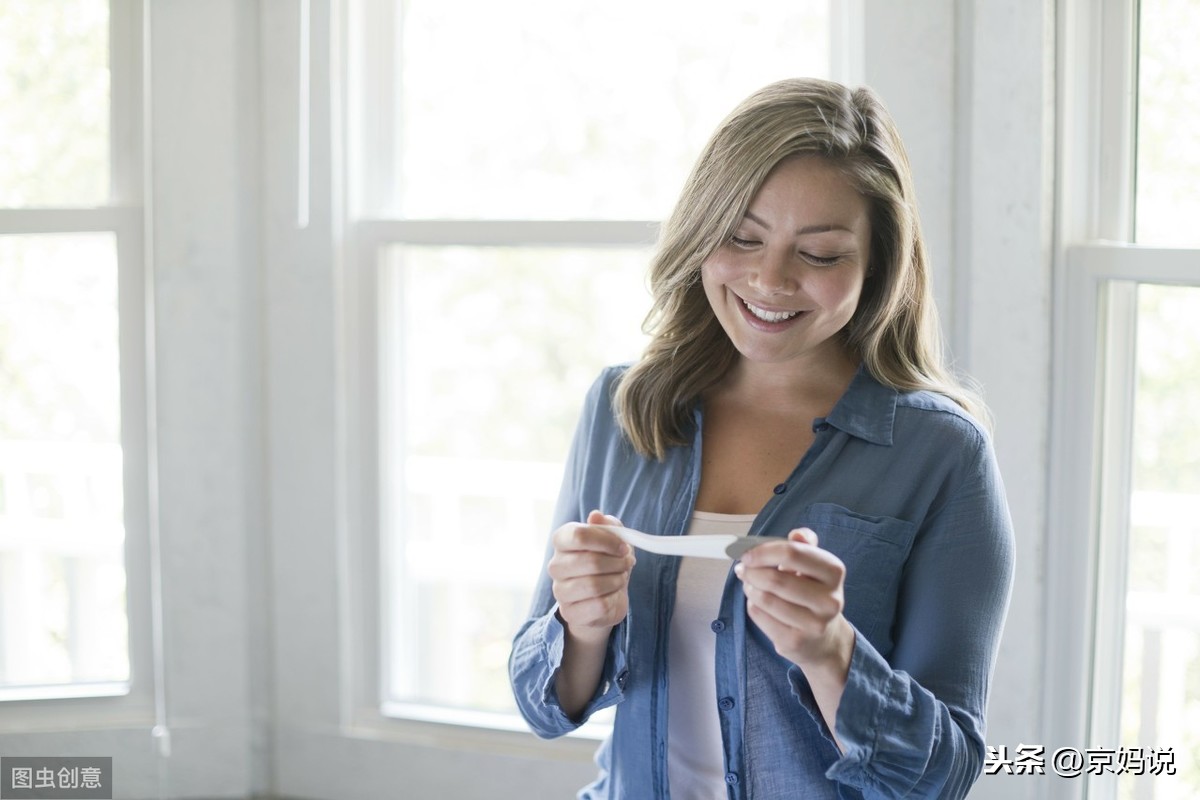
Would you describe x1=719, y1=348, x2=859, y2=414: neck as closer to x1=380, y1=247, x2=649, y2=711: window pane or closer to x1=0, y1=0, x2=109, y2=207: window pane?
x1=380, y1=247, x2=649, y2=711: window pane

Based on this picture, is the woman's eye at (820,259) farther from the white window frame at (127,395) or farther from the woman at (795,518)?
the white window frame at (127,395)

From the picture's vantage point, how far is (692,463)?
137cm

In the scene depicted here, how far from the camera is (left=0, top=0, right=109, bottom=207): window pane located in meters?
2.00

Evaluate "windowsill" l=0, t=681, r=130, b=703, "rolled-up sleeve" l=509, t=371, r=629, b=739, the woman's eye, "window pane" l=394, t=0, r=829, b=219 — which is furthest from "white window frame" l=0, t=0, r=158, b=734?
the woman's eye

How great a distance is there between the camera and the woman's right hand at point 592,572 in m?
1.19

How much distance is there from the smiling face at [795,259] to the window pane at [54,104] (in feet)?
4.42

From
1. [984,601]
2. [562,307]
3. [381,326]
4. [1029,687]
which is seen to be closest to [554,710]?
[984,601]

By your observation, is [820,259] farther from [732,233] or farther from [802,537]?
[802,537]

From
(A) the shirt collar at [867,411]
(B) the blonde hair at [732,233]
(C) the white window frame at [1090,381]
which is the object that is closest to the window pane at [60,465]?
(B) the blonde hair at [732,233]

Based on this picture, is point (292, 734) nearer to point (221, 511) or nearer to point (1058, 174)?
point (221, 511)

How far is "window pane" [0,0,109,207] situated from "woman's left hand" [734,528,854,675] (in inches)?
61.3

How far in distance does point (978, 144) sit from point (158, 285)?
144 cm

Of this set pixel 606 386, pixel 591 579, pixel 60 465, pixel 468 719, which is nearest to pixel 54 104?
pixel 60 465

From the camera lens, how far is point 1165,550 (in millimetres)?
1567
